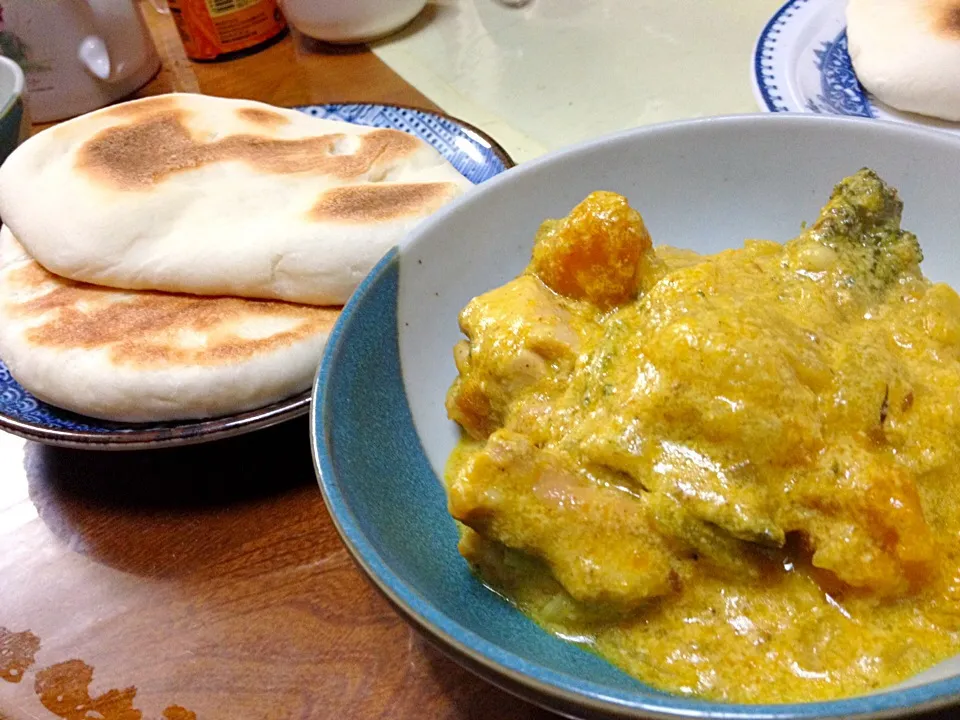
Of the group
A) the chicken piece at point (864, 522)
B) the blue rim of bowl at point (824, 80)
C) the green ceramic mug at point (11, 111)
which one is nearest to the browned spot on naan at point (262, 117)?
the green ceramic mug at point (11, 111)

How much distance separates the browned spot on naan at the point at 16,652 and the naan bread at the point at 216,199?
0.50m

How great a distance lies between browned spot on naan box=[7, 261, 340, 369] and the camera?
1.04 metres

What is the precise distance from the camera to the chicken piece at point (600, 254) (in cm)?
90

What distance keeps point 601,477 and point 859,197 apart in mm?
455

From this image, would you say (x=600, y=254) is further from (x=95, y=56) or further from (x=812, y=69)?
(x=95, y=56)

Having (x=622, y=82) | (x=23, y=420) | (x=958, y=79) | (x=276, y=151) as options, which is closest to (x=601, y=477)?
(x=23, y=420)

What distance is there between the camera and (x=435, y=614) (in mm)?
624

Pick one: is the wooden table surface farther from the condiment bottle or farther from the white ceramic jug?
the condiment bottle

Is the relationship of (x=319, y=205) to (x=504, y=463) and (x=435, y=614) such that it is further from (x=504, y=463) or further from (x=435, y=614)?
(x=435, y=614)

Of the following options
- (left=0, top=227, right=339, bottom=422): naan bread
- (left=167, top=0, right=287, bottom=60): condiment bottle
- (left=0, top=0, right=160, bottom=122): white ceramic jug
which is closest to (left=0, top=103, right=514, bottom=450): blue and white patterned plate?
(left=0, top=227, right=339, bottom=422): naan bread

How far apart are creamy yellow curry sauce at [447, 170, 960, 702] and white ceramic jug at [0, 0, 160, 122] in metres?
1.77

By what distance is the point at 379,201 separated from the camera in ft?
3.97

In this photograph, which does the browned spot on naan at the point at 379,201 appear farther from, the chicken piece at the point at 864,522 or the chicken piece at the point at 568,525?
the chicken piece at the point at 864,522

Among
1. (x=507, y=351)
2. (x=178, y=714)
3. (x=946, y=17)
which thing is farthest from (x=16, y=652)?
(x=946, y=17)
